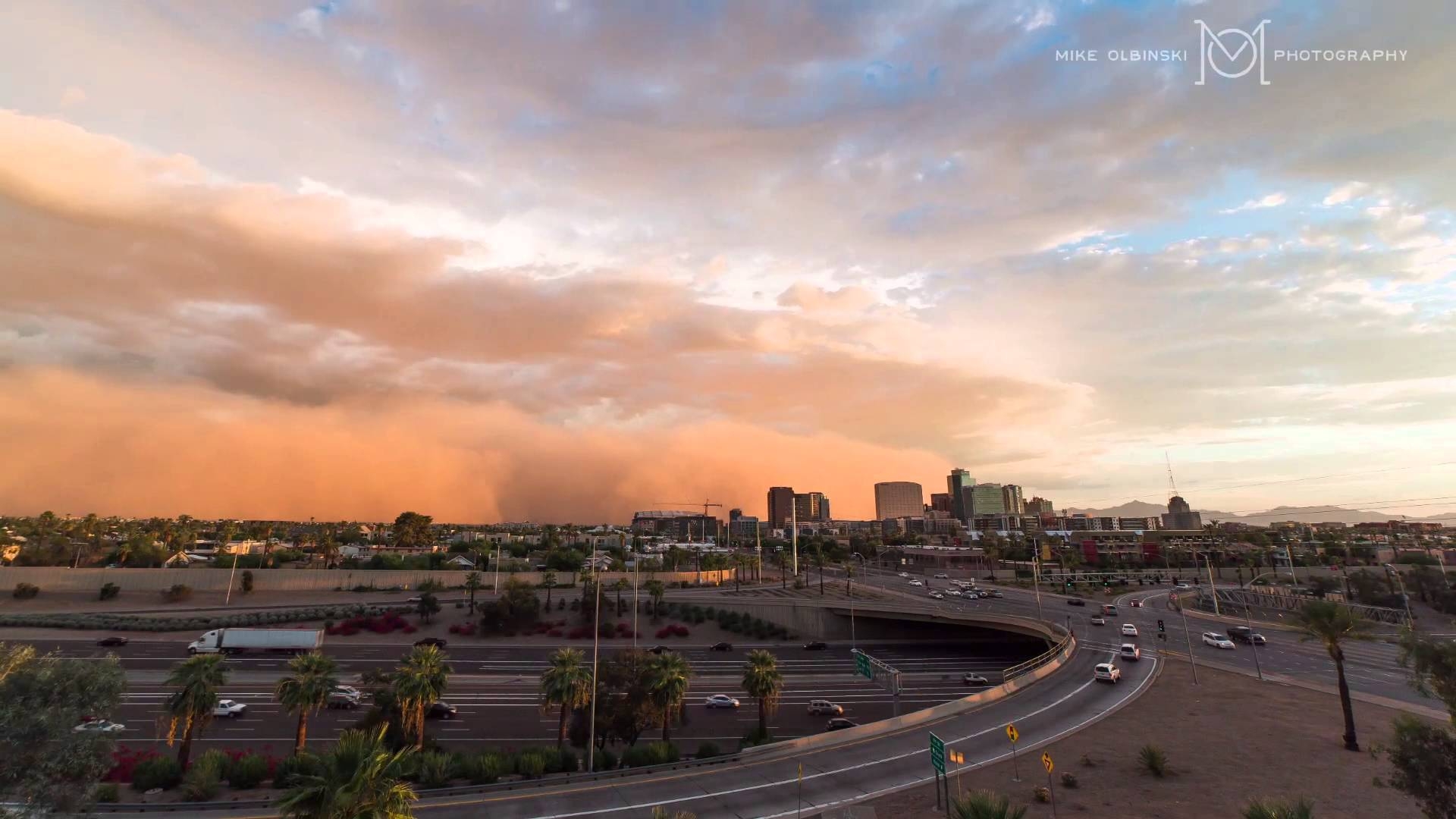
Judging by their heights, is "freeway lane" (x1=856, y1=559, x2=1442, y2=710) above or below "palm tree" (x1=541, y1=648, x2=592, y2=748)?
below

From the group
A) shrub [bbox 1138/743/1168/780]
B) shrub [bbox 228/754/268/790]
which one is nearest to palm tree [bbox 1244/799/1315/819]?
shrub [bbox 1138/743/1168/780]

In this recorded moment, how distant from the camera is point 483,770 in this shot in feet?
117

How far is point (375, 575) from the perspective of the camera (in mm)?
121188

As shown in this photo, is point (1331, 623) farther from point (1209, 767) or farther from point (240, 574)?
point (240, 574)

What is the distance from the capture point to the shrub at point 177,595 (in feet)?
351

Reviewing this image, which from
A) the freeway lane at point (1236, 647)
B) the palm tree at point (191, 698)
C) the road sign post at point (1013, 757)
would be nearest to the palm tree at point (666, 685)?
the road sign post at point (1013, 757)

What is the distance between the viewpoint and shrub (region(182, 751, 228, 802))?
34.7 m

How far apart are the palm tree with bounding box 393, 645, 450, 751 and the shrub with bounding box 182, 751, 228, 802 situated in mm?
10177

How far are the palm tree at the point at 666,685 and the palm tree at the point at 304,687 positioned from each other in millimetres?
23550

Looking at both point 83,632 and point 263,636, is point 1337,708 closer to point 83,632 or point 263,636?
point 263,636

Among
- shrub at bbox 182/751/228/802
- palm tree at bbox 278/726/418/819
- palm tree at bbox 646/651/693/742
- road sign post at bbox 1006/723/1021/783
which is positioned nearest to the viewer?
palm tree at bbox 278/726/418/819

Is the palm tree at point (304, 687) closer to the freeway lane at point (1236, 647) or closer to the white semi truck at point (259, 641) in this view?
the white semi truck at point (259, 641)

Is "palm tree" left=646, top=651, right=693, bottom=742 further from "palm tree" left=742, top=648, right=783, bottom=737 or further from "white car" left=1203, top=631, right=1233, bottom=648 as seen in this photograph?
"white car" left=1203, top=631, right=1233, bottom=648

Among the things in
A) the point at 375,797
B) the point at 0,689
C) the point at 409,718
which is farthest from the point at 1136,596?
the point at 0,689
